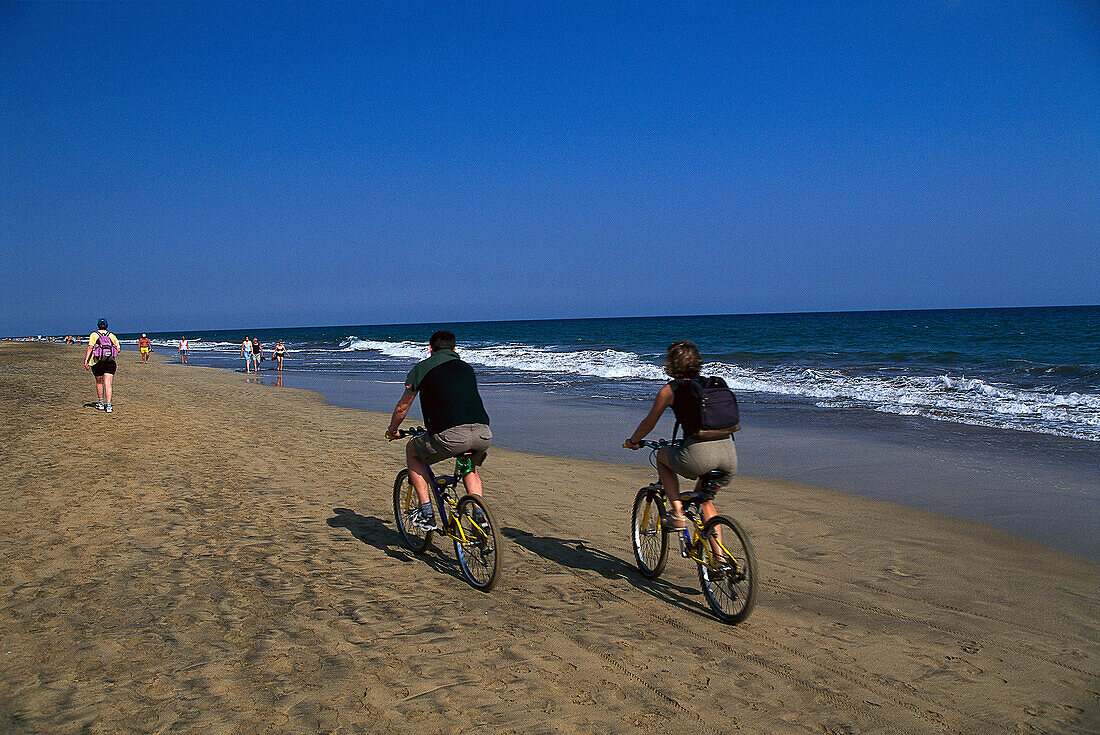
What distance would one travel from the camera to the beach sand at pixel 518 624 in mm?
3232

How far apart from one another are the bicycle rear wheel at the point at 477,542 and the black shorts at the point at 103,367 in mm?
11870

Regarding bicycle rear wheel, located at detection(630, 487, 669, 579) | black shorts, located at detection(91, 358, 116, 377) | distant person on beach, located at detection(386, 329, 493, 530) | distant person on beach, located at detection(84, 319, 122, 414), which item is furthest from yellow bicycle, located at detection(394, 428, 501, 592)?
black shorts, located at detection(91, 358, 116, 377)

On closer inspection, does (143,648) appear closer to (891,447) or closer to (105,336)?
(891,447)

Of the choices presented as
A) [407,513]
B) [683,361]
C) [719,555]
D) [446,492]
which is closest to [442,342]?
[446,492]

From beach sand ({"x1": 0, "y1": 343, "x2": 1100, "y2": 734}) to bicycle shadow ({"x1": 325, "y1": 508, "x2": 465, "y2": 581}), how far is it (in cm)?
4

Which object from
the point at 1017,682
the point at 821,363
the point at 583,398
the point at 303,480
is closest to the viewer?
the point at 1017,682

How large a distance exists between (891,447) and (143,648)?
10.1 m

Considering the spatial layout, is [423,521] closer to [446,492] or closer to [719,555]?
[446,492]

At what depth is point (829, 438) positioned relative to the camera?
36.6 ft

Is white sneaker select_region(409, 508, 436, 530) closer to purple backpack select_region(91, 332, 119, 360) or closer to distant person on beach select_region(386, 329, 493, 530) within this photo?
distant person on beach select_region(386, 329, 493, 530)

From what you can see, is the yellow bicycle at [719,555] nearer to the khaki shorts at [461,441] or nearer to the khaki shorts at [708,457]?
the khaki shorts at [708,457]

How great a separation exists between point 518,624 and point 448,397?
5.33 ft

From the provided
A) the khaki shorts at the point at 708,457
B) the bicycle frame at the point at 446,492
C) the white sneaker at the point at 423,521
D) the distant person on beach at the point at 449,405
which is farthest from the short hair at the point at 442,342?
the khaki shorts at the point at 708,457

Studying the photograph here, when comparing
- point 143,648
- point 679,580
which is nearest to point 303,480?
point 143,648
